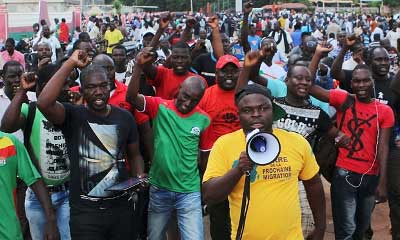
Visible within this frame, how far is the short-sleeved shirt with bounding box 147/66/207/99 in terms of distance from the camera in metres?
6.07

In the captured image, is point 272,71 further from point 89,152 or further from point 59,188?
point 89,152

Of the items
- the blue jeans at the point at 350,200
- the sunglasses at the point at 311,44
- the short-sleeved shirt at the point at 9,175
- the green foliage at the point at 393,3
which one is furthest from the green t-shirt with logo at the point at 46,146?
the green foliage at the point at 393,3

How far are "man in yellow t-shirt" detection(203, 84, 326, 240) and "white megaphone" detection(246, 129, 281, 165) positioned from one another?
0.66 feet

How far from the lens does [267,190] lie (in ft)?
10.7

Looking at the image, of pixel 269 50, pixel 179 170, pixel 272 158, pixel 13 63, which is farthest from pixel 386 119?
pixel 13 63

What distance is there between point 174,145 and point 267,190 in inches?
67.5

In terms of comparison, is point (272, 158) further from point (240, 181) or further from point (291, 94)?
point (291, 94)

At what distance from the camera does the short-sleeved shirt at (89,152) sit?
3.98 meters

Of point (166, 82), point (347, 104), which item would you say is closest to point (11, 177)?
point (166, 82)

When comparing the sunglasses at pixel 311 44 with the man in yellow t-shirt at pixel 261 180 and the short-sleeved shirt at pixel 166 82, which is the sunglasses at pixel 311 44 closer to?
the short-sleeved shirt at pixel 166 82

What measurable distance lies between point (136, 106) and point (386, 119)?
6.95 ft

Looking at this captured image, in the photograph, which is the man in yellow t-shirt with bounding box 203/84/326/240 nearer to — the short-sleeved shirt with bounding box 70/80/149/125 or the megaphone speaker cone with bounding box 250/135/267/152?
the megaphone speaker cone with bounding box 250/135/267/152

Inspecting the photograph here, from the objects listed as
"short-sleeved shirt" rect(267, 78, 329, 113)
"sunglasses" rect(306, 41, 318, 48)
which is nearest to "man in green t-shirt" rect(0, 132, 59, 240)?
"short-sleeved shirt" rect(267, 78, 329, 113)

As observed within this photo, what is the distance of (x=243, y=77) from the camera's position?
4.85 metres
